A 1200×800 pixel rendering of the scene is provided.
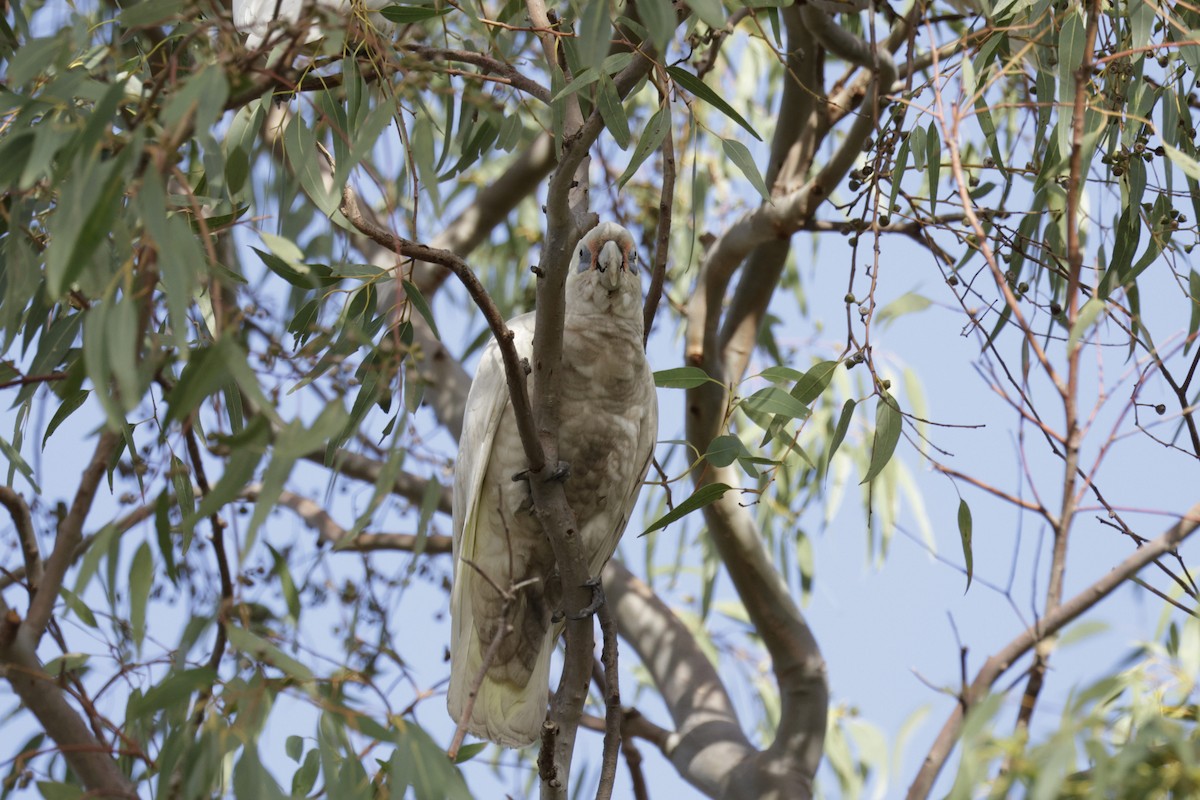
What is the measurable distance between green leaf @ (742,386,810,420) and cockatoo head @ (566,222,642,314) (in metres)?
0.52


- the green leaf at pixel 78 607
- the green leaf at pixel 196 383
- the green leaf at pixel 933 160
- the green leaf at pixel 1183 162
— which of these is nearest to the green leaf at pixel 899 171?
the green leaf at pixel 933 160

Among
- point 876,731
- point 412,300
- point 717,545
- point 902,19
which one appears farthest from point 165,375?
point 876,731

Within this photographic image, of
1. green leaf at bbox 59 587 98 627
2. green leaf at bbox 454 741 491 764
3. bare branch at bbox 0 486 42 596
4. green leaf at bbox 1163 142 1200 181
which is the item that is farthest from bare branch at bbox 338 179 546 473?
bare branch at bbox 0 486 42 596

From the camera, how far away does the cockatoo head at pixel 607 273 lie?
235 cm

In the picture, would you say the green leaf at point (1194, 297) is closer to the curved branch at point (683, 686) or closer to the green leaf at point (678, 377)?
the green leaf at point (678, 377)

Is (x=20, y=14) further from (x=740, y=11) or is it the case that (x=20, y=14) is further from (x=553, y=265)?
(x=740, y=11)

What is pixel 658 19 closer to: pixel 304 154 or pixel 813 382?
pixel 304 154

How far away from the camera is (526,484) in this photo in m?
2.32

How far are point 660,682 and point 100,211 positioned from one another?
225 cm

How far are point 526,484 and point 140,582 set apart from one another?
112 centimetres

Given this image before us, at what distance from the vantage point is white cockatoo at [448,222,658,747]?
7.65 ft

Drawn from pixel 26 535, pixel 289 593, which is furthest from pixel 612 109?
pixel 26 535

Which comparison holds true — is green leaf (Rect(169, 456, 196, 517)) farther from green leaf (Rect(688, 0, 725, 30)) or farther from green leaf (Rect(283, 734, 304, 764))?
green leaf (Rect(688, 0, 725, 30))

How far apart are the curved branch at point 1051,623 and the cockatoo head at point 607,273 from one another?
3.76 feet
